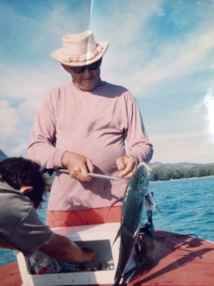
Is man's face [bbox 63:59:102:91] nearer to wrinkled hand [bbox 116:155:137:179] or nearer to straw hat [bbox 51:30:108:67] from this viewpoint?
straw hat [bbox 51:30:108:67]

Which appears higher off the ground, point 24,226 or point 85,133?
point 85,133

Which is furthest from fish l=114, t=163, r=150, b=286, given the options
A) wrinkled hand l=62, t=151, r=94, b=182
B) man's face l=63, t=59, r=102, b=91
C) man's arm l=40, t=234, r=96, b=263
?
man's face l=63, t=59, r=102, b=91

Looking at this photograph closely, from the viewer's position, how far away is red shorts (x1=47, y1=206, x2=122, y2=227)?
2.17m

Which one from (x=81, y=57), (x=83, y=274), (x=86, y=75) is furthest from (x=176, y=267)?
(x=81, y=57)

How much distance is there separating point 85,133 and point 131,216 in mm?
976

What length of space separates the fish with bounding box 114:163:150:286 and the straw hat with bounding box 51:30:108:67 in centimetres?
118

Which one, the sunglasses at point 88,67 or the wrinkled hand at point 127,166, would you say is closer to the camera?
the wrinkled hand at point 127,166

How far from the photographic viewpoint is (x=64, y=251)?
158cm

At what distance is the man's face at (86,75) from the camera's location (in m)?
2.36

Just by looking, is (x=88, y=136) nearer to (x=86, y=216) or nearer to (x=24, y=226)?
(x=86, y=216)

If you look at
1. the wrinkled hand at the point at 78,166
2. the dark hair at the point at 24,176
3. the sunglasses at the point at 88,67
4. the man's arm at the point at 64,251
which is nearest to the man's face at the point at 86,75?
the sunglasses at the point at 88,67

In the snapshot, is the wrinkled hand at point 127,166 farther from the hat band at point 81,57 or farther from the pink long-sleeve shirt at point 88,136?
the hat band at point 81,57

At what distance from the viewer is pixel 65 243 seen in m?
1.58

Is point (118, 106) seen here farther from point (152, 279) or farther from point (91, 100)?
point (152, 279)
